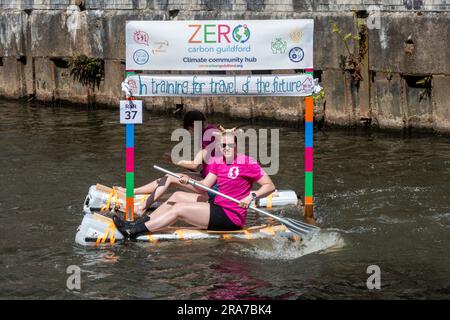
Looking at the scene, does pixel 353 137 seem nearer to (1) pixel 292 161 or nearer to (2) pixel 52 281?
(1) pixel 292 161

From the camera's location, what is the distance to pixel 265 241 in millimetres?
11898

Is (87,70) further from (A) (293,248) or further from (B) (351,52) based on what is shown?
(A) (293,248)

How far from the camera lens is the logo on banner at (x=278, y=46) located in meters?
12.3

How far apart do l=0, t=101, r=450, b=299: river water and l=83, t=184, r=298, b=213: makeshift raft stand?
329 millimetres

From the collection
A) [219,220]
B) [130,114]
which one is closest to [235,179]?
[219,220]

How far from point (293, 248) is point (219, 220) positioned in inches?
39.8

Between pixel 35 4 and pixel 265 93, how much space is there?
1307 centimetres

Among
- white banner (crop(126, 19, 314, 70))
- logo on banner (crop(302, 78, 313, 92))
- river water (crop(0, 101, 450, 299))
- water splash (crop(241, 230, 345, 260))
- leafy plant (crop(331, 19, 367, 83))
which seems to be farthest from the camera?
leafy plant (crop(331, 19, 367, 83))

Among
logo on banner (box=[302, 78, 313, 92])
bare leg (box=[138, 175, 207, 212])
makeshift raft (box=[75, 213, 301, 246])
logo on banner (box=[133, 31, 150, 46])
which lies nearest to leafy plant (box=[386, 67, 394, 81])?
logo on banner (box=[302, 78, 313, 92])

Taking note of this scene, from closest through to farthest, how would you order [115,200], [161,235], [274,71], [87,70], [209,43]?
[161,235] → [209,43] → [115,200] → [274,71] → [87,70]

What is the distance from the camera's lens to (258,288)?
10.5 meters

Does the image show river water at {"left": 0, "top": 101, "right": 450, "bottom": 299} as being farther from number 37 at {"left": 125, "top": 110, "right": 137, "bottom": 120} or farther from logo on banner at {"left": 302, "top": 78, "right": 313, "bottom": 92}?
logo on banner at {"left": 302, "top": 78, "right": 313, "bottom": 92}

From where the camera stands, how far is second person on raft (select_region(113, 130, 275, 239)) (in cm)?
1191

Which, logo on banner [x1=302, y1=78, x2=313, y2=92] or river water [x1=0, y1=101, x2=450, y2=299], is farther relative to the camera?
logo on banner [x1=302, y1=78, x2=313, y2=92]
